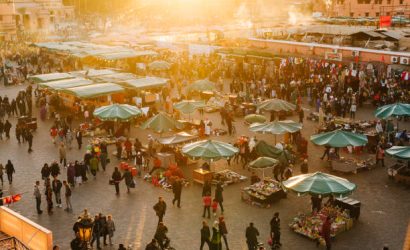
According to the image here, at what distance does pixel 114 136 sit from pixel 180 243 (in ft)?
39.0

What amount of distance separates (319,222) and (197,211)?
4.00m

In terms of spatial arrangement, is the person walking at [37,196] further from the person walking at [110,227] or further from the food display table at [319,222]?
the food display table at [319,222]

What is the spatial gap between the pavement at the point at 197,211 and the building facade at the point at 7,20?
60457 millimetres

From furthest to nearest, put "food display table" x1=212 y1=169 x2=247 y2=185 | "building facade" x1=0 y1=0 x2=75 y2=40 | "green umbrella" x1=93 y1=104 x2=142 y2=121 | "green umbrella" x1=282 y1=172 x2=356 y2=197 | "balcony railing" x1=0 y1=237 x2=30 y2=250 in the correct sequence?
"building facade" x1=0 y1=0 x2=75 y2=40 < "green umbrella" x1=93 y1=104 x2=142 y2=121 < "food display table" x1=212 y1=169 x2=247 y2=185 < "green umbrella" x1=282 y1=172 x2=356 y2=197 < "balcony railing" x1=0 y1=237 x2=30 y2=250

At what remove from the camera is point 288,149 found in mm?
21156

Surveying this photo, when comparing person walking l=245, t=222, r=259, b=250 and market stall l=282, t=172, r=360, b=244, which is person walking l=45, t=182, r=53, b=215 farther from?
market stall l=282, t=172, r=360, b=244

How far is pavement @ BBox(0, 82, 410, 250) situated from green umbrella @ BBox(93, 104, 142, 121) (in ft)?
9.23

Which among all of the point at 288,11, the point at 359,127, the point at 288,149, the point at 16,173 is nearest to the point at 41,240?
the point at 16,173

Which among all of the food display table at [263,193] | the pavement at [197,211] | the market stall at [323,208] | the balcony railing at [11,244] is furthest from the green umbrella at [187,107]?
the balcony railing at [11,244]

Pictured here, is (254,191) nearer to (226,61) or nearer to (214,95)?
(214,95)

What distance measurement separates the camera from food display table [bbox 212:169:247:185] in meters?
19.2

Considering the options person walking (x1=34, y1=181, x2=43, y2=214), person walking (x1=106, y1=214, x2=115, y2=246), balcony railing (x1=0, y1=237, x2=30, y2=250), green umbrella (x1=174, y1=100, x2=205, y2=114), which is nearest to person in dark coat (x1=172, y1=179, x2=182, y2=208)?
person walking (x1=106, y1=214, x2=115, y2=246)

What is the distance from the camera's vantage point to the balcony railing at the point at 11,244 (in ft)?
41.9

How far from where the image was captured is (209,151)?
1855cm
